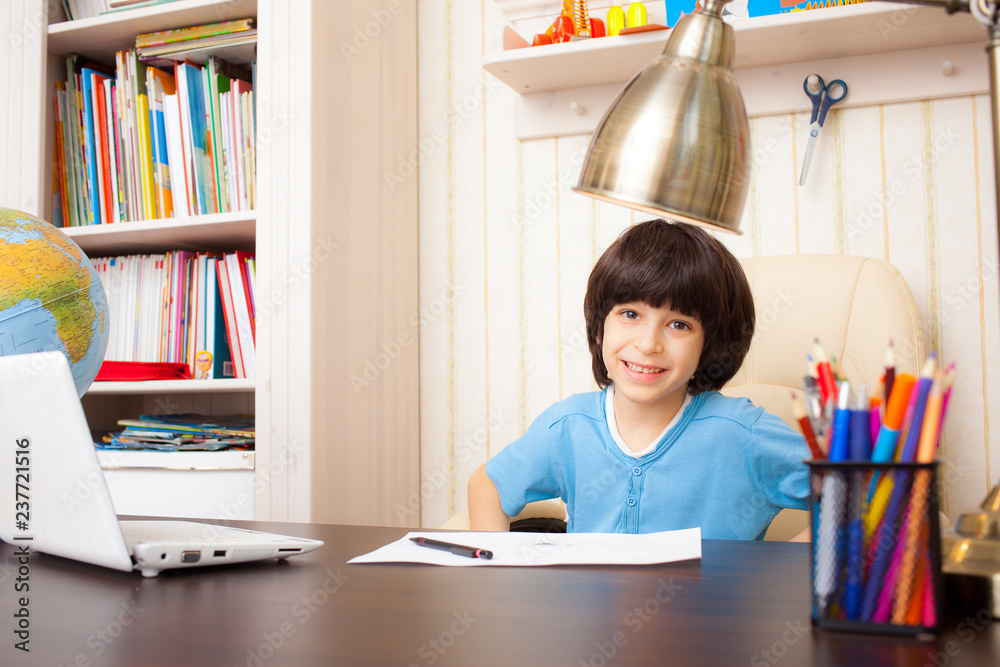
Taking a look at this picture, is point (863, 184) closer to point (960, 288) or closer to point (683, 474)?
point (960, 288)

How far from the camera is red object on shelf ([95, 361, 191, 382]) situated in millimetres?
1812

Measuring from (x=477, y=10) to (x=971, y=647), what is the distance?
6.47ft

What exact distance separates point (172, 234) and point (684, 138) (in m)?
1.69

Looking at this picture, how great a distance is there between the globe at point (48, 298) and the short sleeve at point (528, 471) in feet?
1.87

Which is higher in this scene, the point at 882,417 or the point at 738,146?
the point at 738,146

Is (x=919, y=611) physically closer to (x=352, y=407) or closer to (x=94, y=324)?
(x=94, y=324)

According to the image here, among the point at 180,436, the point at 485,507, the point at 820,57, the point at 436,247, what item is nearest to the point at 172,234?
the point at 180,436

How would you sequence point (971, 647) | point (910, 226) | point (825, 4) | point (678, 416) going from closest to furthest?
1. point (971, 647)
2. point (678, 416)
3. point (825, 4)
4. point (910, 226)

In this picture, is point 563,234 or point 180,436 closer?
point 180,436

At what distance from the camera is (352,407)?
1.84 m

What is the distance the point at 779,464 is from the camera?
109 cm

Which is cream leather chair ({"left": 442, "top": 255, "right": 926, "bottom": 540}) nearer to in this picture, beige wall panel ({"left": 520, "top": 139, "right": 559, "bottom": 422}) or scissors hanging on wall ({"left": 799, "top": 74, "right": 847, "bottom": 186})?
scissors hanging on wall ({"left": 799, "top": 74, "right": 847, "bottom": 186})

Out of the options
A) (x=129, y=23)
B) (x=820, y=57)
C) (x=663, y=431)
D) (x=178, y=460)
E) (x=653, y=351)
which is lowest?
(x=178, y=460)

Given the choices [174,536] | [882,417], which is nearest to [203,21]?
[174,536]
